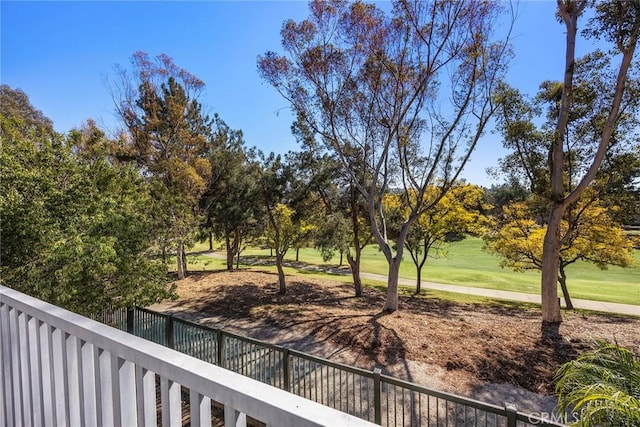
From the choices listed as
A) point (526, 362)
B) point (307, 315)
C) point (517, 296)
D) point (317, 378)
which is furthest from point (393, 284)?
point (517, 296)

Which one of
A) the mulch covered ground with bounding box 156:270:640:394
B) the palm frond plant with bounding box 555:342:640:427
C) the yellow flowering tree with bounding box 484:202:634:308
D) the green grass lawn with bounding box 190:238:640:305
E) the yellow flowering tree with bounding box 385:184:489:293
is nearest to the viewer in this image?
the palm frond plant with bounding box 555:342:640:427

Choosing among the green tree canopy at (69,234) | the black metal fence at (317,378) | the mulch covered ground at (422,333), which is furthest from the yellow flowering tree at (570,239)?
the green tree canopy at (69,234)

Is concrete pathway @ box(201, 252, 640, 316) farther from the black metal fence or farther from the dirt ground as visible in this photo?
Answer: the black metal fence

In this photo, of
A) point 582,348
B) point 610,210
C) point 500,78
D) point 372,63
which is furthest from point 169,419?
point 610,210

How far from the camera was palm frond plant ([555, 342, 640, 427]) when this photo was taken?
5.82 ft

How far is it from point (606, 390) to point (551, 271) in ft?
27.1

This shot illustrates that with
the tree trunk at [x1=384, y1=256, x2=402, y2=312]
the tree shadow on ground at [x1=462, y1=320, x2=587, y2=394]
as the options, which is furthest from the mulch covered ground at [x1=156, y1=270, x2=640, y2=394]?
the tree trunk at [x1=384, y1=256, x2=402, y2=312]

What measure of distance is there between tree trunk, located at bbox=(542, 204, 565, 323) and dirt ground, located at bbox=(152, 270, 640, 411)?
43 centimetres

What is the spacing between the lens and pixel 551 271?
349 inches

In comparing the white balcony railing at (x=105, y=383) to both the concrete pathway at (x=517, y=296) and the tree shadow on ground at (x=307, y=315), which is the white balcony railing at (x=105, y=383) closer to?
the tree shadow on ground at (x=307, y=315)

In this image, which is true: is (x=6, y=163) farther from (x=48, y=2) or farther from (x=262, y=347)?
(x=262, y=347)

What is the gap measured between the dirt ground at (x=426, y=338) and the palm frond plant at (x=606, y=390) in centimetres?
97

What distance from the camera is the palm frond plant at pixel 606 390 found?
1.77m

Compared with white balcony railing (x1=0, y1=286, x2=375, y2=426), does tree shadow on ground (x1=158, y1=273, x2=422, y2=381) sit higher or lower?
lower
